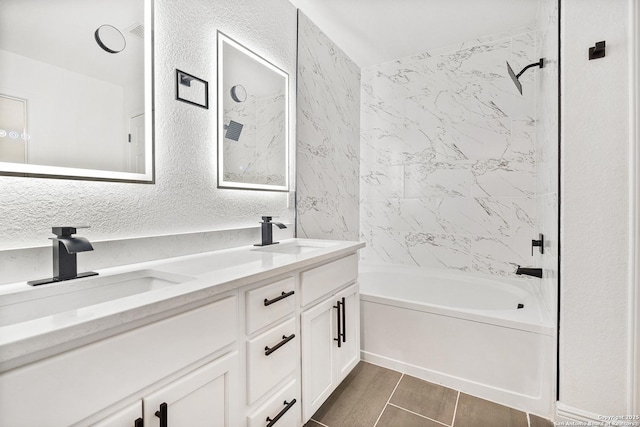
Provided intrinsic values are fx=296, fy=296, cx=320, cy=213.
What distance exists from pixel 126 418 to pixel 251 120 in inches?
61.0

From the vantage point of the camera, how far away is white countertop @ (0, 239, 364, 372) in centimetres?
53

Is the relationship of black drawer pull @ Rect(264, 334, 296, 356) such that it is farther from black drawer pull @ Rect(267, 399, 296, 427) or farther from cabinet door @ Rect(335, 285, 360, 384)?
cabinet door @ Rect(335, 285, 360, 384)

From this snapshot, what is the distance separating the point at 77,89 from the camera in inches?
42.3

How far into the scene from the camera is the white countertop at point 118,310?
0.53m

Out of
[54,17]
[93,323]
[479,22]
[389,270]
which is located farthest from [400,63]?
[93,323]

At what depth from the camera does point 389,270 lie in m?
2.94

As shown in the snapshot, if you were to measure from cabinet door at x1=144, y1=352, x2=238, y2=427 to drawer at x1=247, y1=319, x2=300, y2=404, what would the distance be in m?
0.08

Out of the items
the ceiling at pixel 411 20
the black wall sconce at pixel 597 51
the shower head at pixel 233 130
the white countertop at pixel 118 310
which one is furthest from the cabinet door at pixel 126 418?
the ceiling at pixel 411 20

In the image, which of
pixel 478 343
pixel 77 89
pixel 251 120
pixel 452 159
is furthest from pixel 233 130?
pixel 452 159

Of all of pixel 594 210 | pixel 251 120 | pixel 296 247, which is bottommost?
pixel 296 247

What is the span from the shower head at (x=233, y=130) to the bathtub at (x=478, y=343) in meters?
Answer: 1.38

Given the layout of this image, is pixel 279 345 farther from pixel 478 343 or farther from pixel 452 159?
pixel 452 159

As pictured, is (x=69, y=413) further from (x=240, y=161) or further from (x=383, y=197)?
(x=383, y=197)

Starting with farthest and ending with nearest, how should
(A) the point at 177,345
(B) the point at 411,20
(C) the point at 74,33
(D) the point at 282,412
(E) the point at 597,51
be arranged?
(B) the point at 411,20 < (E) the point at 597,51 < (D) the point at 282,412 < (C) the point at 74,33 < (A) the point at 177,345
